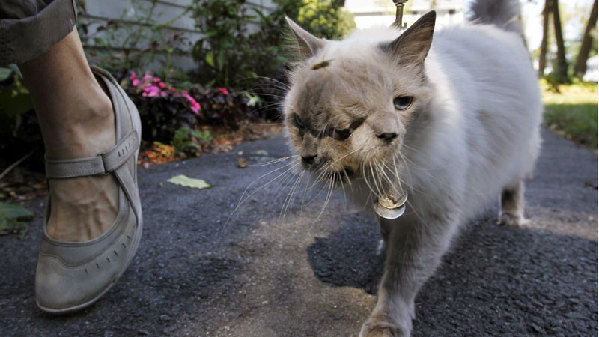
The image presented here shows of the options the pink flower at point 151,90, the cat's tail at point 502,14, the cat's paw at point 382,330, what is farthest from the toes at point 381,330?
the pink flower at point 151,90

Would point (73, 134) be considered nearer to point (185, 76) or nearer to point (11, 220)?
point (11, 220)

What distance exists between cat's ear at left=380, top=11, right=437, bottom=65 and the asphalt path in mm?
519

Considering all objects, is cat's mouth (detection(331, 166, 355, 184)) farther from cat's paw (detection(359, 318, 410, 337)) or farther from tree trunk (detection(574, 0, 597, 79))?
tree trunk (detection(574, 0, 597, 79))

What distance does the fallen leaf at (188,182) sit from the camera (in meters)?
2.77

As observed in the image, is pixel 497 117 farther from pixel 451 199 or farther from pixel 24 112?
pixel 24 112

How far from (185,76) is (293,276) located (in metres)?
3.77

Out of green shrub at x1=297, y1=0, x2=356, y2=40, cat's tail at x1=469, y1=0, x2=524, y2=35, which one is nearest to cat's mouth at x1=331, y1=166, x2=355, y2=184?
cat's tail at x1=469, y1=0, x2=524, y2=35

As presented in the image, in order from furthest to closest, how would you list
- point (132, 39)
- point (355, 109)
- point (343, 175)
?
point (132, 39), point (343, 175), point (355, 109)

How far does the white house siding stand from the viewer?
432 centimetres

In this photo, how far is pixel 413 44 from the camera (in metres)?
1.21

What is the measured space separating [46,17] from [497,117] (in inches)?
62.7

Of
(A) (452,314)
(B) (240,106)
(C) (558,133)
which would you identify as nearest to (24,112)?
(B) (240,106)

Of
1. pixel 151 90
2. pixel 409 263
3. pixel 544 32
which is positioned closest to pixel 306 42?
pixel 409 263

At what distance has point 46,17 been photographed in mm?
1165
